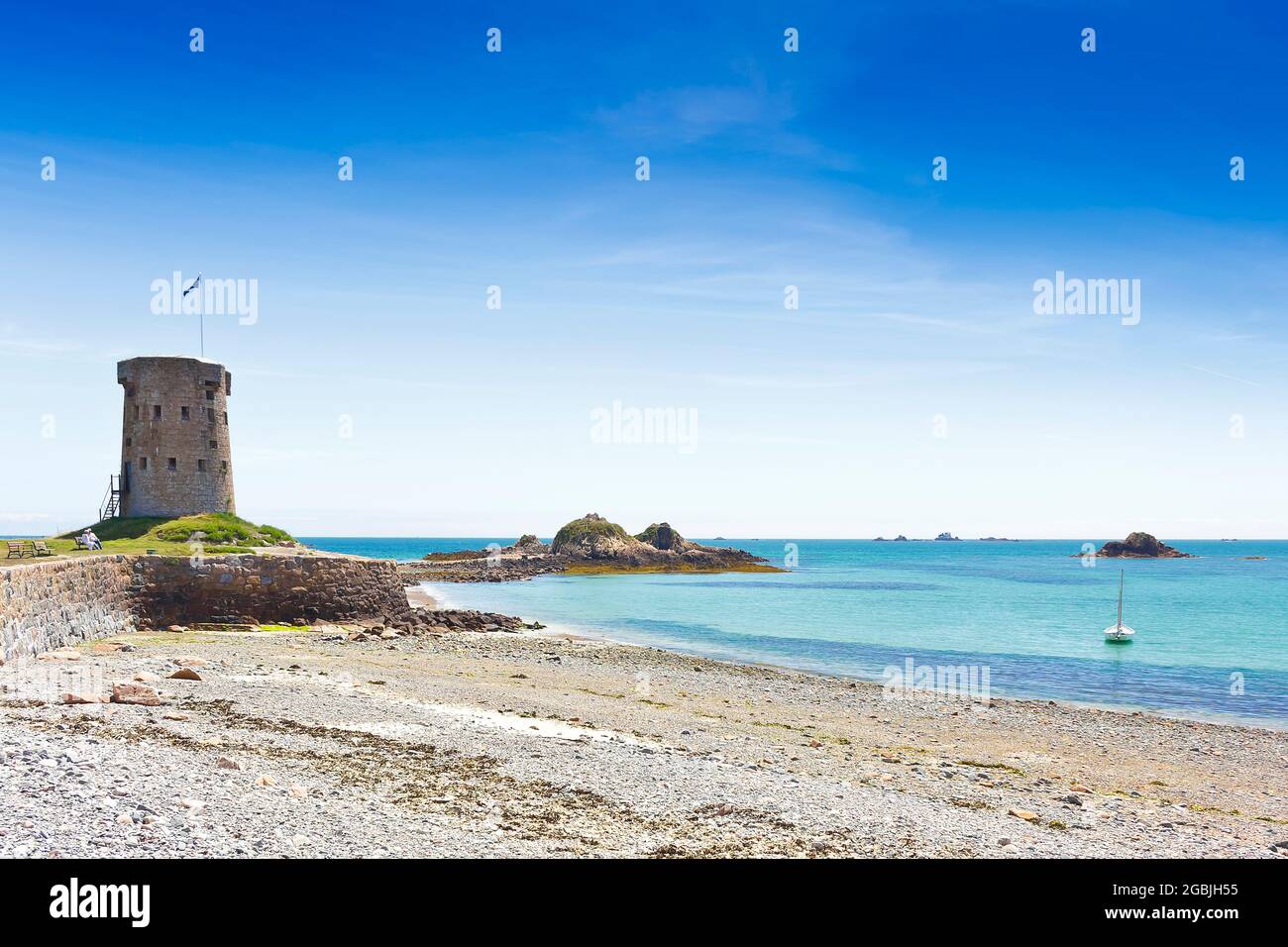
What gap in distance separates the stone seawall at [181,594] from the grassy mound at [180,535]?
7.06 feet

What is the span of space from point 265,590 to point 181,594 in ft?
10.7

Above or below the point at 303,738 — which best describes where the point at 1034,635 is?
below

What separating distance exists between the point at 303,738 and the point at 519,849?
6.19m

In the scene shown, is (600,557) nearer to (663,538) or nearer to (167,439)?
(663,538)

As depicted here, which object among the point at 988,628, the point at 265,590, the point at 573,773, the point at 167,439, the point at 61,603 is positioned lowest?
the point at 988,628

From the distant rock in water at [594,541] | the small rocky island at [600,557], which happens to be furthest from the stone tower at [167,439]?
the distant rock in water at [594,541]

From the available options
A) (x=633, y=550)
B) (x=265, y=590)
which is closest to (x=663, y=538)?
(x=633, y=550)

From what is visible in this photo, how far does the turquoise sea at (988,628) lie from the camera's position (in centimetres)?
3173

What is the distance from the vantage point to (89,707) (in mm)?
14180

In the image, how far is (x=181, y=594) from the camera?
34.9 metres

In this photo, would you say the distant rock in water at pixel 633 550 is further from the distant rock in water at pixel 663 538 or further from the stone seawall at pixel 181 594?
Result: the stone seawall at pixel 181 594

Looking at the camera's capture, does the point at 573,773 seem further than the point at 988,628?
No
